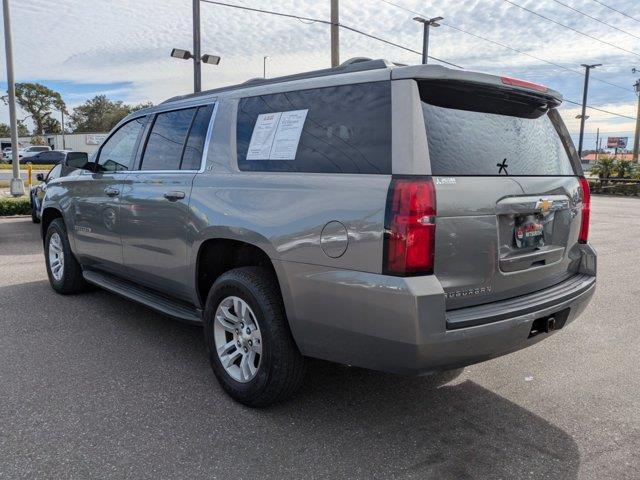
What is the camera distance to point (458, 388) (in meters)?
3.72

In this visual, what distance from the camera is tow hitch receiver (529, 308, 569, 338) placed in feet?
9.97

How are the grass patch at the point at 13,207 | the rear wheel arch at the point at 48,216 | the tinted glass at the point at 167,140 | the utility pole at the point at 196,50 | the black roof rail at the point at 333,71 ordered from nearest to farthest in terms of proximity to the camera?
the black roof rail at the point at 333,71, the tinted glass at the point at 167,140, the rear wheel arch at the point at 48,216, the grass patch at the point at 13,207, the utility pole at the point at 196,50

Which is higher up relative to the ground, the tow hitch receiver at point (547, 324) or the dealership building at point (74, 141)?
the dealership building at point (74, 141)

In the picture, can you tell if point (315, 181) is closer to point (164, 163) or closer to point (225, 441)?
point (225, 441)

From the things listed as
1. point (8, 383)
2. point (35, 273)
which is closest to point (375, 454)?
point (8, 383)

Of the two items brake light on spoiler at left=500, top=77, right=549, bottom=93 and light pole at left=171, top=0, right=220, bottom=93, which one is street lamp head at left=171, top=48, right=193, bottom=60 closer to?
light pole at left=171, top=0, right=220, bottom=93

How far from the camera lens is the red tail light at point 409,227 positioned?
258 cm

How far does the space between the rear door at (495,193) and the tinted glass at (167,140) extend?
2068mm

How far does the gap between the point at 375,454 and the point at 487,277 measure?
1.09m

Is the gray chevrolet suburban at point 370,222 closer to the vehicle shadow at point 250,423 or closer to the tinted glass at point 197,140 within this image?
the tinted glass at point 197,140

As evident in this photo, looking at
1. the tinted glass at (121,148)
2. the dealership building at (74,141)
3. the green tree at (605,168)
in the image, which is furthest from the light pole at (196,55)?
the dealership building at (74,141)

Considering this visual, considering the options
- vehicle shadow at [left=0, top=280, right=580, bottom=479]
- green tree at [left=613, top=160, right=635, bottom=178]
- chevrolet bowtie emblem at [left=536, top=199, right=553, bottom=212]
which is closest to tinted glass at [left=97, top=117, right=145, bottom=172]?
vehicle shadow at [left=0, top=280, right=580, bottom=479]

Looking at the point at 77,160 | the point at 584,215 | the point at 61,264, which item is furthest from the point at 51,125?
the point at 584,215

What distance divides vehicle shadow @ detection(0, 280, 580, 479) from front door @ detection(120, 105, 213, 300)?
650 millimetres
